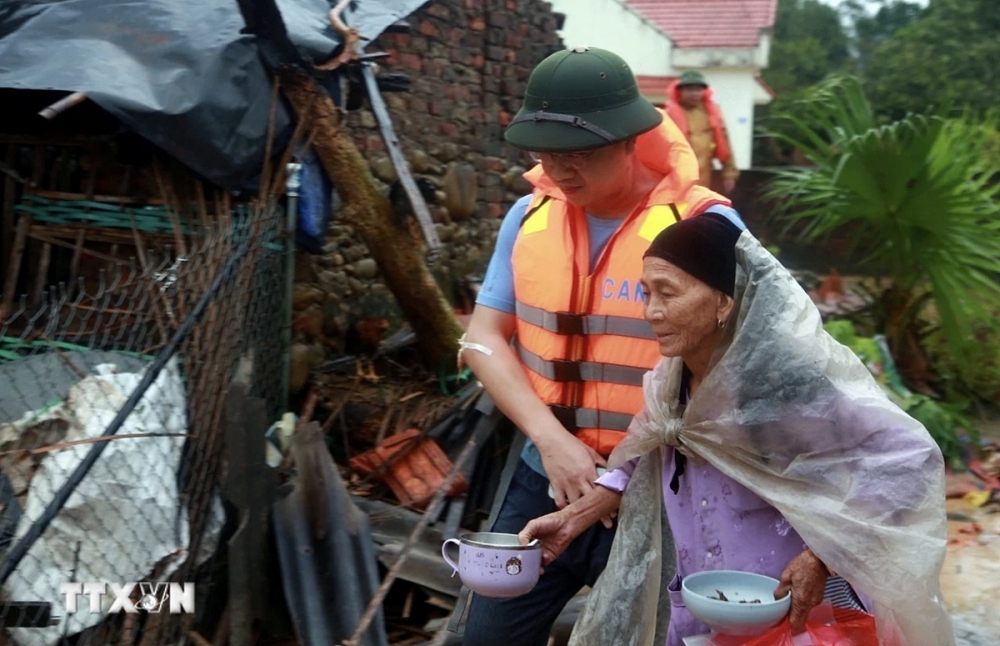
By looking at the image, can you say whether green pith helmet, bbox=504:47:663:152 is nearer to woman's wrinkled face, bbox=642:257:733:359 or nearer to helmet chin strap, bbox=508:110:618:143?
helmet chin strap, bbox=508:110:618:143

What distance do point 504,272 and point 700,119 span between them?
22.6 ft

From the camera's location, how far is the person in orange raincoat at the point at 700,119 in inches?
353

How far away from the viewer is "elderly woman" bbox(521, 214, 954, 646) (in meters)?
1.82

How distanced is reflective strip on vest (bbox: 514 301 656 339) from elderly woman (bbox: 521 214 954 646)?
17 cm

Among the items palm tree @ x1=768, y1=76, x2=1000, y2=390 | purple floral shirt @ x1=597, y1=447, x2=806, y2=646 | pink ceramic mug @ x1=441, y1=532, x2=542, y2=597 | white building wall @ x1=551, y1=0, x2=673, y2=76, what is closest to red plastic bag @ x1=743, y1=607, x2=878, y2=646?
purple floral shirt @ x1=597, y1=447, x2=806, y2=646

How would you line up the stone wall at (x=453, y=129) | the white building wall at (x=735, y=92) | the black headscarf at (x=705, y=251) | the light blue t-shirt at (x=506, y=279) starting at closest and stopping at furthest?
the black headscarf at (x=705, y=251) < the light blue t-shirt at (x=506, y=279) < the stone wall at (x=453, y=129) < the white building wall at (x=735, y=92)

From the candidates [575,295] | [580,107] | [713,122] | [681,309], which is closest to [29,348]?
[575,295]

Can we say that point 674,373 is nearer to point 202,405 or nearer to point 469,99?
point 202,405

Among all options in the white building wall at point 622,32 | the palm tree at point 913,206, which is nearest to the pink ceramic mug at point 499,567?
the palm tree at point 913,206

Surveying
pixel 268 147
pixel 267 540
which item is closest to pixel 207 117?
pixel 268 147

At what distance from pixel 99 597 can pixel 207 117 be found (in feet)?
7.43

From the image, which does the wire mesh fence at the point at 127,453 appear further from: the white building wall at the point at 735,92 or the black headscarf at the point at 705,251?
the white building wall at the point at 735,92

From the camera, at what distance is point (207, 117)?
4695 mm

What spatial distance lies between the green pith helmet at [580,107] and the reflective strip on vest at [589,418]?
647 mm
